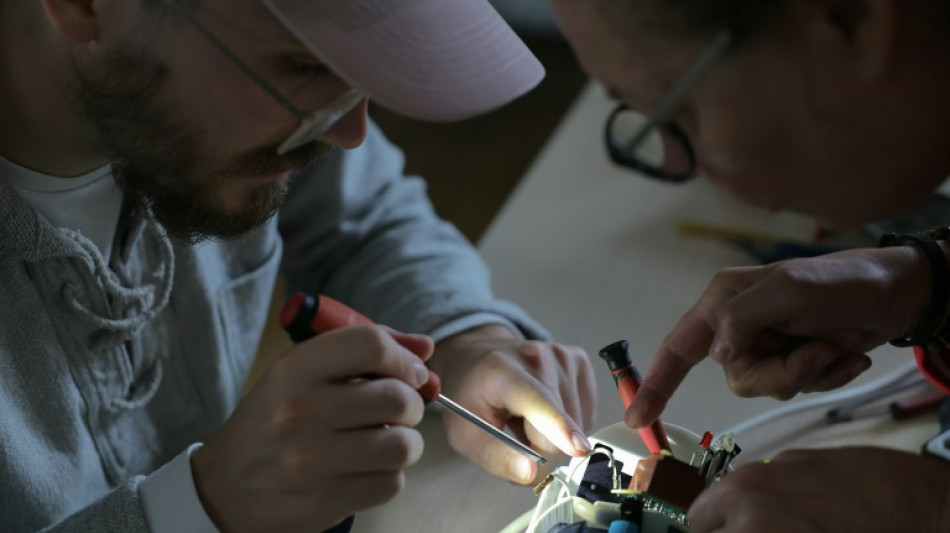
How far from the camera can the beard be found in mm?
754

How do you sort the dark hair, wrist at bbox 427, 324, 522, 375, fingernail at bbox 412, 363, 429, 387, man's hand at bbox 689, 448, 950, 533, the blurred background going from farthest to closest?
the blurred background
wrist at bbox 427, 324, 522, 375
fingernail at bbox 412, 363, 429, 387
man's hand at bbox 689, 448, 950, 533
the dark hair

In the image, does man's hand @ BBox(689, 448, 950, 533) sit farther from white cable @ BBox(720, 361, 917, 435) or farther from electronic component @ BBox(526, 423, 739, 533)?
white cable @ BBox(720, 361, 917, 435)

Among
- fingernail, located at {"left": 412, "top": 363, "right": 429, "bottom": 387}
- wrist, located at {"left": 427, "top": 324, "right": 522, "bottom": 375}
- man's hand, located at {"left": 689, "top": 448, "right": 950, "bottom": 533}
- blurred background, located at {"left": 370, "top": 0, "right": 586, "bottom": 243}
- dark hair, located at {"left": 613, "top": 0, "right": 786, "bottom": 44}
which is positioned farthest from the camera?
blurred background, located at {"left": 370, "top": 0, "right": 586, "bottom": 243}

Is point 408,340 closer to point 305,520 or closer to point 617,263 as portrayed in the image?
point 305,520

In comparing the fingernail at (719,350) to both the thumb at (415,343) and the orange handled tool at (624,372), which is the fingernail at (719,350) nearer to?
the orange handled tool at (624,372)

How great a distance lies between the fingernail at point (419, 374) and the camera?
2.38 feet

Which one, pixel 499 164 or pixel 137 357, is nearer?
pixel 137 357

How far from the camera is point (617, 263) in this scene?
1.14 metres

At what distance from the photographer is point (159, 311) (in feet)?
3.00

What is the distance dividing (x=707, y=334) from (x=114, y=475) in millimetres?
575

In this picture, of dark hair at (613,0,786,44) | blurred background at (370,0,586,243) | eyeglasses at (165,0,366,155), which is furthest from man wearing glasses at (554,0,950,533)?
blurred background at (370,0,586,243)

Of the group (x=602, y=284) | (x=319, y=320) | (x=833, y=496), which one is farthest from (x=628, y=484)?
(x=602, y=284)

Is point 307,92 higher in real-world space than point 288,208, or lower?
higher

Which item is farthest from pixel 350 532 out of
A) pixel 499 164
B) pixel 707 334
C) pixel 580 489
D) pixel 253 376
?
pixel 499 164
